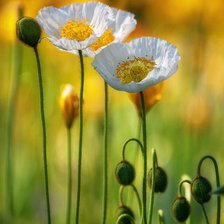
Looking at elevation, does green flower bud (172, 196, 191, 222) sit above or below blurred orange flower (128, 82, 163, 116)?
below

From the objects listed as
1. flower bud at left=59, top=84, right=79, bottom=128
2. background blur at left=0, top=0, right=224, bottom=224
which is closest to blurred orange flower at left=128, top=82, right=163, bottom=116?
flower bud at left=59, top=84, right=79, bottom=128

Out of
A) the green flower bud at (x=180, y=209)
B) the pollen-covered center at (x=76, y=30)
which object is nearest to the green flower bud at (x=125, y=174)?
the green flower bud at (x=180, y=209)

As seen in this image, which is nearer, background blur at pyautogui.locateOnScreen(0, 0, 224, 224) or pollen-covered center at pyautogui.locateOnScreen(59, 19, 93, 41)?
pollen-covered center at pyautogui.locateOnScreen(59, 19, 93, 41)

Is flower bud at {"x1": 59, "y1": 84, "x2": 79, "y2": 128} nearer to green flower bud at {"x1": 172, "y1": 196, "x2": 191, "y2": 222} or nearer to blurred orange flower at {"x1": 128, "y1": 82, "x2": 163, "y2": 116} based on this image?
blurred orange flower at {"x1": 128, "y1": 82, "x2": 163, "y2": 116}

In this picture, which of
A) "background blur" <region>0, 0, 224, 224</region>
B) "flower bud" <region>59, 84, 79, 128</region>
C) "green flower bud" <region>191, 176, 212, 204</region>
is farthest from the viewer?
"background blur" <region>0, 0, 224, 224</region>

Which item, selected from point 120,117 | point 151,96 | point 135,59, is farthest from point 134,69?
point 120,117

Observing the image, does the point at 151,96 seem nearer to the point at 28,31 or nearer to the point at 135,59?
the point at 135,59

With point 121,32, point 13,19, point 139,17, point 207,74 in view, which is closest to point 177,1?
point 139,17
